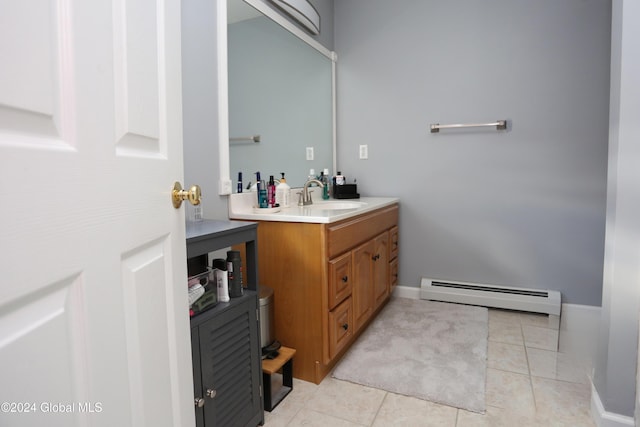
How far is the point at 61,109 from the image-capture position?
0.47 meters

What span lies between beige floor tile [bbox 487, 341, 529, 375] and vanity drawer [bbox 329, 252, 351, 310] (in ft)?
2.71

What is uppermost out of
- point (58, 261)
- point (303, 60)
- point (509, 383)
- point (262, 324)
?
point (303, 60)

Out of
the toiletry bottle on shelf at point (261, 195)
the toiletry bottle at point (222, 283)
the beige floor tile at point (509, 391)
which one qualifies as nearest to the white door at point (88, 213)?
the toiletry bottle at point (222, 283)

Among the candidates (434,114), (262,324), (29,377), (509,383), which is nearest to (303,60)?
(434,114)

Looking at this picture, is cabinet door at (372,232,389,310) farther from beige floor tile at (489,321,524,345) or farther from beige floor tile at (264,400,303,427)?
beige floor tile at (264,400,303,427)

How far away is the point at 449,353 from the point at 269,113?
5.54ft

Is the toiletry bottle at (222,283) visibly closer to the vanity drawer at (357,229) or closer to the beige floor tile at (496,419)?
the vanity drawer at (357,229)

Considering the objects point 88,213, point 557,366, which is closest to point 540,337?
point 557,366

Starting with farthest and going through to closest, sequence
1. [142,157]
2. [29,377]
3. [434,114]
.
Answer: [434,114] → [142,157] → [29,377]

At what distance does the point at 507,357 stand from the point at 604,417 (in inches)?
24.0

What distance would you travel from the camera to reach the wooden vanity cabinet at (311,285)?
1.71 metres

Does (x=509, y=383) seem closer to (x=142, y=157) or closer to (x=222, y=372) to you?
(x=222, y=372)

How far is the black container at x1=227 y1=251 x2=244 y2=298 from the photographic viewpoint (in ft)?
4.39

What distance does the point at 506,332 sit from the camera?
2.29 metres
